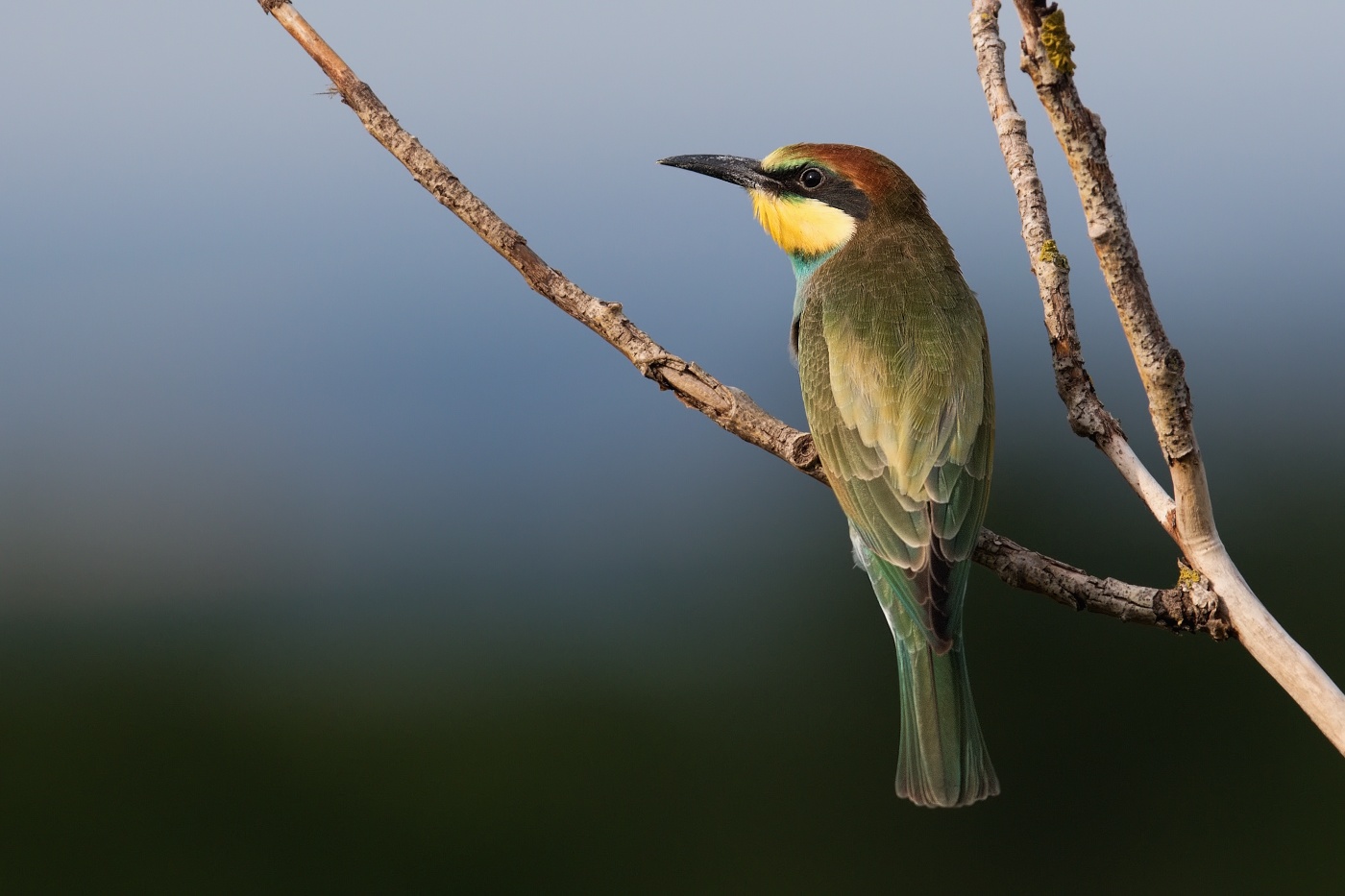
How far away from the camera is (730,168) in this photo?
3998 millimetres

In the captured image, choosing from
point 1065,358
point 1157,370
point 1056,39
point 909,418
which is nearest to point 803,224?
point 909,418

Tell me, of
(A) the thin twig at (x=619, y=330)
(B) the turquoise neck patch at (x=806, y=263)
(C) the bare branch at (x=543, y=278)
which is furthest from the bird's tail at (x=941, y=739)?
(B) the turquoise neck patch at (x=806, y=263)

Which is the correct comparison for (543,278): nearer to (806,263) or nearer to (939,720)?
(806,263)

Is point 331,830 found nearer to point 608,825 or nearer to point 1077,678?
point 608,825

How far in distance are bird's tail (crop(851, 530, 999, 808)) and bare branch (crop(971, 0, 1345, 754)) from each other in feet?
2.03

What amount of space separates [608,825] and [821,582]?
165 centimetres

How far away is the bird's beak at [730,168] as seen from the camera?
3979 millimetres

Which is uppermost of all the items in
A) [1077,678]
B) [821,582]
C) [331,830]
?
[821,582]

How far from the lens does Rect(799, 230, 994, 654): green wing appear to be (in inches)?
115

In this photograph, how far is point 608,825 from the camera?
6047 millimetres

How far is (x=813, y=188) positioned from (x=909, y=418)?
1.03 meters

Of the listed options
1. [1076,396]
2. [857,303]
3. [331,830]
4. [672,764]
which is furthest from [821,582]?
[1076,396]

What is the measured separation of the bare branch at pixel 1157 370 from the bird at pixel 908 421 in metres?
0.55

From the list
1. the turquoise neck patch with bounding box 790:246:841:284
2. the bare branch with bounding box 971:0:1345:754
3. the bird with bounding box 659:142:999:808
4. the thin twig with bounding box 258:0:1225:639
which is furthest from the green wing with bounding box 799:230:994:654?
the bare branch with bounding box 971:0:1345:754
